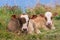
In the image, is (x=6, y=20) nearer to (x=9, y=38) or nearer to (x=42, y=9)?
(x=9, y=38)

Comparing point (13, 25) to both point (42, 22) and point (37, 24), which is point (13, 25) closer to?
point (37, 24)

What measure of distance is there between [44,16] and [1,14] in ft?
4.75

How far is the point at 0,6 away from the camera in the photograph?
36.4 ft

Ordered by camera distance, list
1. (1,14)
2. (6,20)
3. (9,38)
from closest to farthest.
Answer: (9,38)
(6,20)
(1,14)

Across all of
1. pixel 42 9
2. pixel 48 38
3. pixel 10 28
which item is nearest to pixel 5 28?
pixel 10 28

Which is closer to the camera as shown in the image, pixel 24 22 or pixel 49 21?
pixel 24 22

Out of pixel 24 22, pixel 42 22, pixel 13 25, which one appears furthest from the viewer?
pixel 42 22

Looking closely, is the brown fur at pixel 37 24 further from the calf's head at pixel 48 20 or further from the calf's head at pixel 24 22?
the calf's head at pixel 24 22

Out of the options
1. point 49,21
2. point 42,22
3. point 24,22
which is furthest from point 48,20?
point 24,22

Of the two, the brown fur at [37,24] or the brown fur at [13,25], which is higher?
the brown fur at [13,25]

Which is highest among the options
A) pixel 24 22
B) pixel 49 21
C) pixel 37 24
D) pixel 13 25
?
pixel 24 22

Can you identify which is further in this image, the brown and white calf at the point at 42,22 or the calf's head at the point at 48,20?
the calf's head at the point at 48,20

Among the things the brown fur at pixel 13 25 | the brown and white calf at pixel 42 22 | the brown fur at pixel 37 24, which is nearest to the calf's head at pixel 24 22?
the brown fur at pixel 13 25

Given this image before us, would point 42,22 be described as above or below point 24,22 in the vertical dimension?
below
